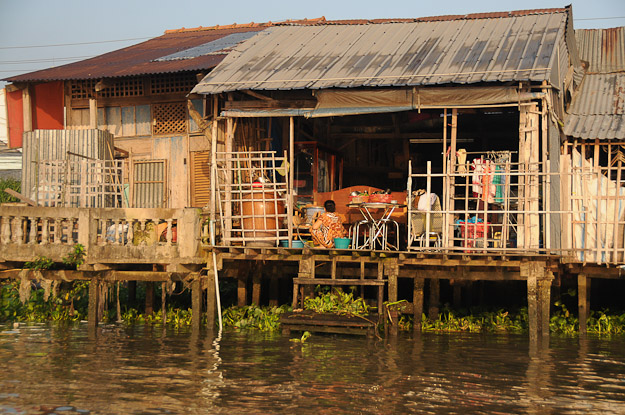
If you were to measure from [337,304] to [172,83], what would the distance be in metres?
6.86

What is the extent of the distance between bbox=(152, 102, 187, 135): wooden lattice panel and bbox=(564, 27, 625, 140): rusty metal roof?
8157 millimetres

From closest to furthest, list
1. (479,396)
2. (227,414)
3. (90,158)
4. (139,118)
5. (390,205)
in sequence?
(227,414) → (479,396) → (390,205) → (90,158) → (139,118)

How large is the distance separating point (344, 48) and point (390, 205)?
4226 mm

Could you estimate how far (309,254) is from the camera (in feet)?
47.6

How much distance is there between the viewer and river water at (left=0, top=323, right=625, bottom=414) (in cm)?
980

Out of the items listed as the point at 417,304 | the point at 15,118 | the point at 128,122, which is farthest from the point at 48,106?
the point at 417,304

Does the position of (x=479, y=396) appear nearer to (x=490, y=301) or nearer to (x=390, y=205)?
(x=390, y=205)

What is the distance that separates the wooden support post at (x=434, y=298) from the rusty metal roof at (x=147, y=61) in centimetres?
649

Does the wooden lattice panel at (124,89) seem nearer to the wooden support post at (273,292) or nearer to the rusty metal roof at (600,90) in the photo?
the wooden support post at (273,292)

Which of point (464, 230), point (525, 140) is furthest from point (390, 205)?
point (525, 140)

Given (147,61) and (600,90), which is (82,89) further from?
(600,90)

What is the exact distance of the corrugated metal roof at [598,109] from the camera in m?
15.7

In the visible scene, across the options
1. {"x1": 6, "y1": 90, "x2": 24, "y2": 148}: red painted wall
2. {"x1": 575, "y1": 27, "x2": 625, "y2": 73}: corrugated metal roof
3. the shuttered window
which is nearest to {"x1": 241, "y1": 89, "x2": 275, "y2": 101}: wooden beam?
the shuttered window

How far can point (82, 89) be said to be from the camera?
1883cm
